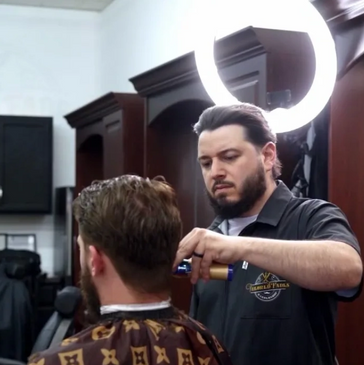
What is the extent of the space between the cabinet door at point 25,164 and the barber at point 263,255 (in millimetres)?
3758

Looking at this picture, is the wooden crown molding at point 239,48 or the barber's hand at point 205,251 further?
the wooden crown molding at point 239,48

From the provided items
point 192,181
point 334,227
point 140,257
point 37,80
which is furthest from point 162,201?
point 37,80

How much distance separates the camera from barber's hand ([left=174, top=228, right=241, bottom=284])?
1493mm

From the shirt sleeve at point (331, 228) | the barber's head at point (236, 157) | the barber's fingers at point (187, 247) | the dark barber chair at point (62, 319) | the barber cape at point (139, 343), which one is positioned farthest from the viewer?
the dark barber chair at point (62, 319)

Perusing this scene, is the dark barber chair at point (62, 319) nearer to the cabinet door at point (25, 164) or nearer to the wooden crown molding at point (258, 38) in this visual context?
the wooden crown molding at point (258, 38)

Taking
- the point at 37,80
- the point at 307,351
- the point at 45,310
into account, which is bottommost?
the point at 45,310

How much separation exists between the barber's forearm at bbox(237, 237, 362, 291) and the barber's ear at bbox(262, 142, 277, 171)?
0.40 metres

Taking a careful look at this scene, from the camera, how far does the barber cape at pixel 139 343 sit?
1292 millimetres

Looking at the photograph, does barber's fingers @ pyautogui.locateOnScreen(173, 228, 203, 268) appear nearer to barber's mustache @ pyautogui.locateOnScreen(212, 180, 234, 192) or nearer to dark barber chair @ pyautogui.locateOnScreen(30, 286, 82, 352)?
barber's mustache @ pyautogui.locateOnScreen(212, 180, 234, 192)

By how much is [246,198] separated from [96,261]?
0.62m

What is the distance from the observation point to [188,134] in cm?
360

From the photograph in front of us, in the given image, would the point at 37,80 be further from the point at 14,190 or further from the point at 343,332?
the point at 343,332

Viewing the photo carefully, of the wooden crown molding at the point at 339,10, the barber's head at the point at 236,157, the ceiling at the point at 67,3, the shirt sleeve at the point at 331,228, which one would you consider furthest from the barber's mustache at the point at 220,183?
the ceiling at the point at 67,3

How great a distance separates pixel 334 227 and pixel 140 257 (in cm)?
55
